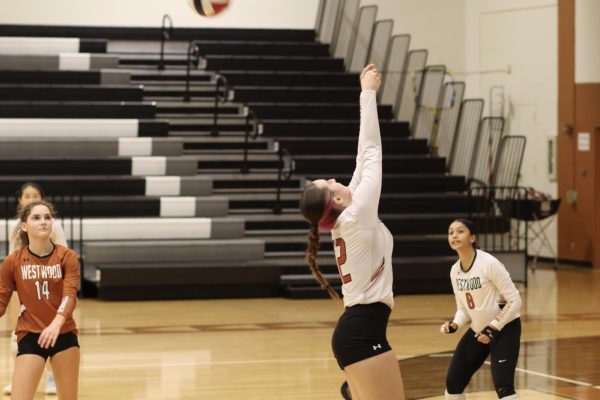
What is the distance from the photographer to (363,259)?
4.48m

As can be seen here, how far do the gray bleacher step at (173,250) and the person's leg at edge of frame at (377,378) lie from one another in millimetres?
9146

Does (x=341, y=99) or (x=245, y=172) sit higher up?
(x=341, y=99)

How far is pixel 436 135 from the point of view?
17797 mm

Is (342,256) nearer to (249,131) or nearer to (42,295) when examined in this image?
(42,295)

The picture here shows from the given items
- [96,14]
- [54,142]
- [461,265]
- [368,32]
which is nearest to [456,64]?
[368,32]

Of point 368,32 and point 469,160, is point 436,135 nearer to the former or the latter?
point 469,160

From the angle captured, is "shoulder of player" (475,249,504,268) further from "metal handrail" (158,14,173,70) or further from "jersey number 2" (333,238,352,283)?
"metal handrail" (158,14,173,70)

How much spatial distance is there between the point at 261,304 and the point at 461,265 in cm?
652

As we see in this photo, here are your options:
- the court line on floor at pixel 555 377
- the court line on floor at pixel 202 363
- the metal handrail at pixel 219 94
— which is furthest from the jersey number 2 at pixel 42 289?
the metal handrail at pixel 219 94

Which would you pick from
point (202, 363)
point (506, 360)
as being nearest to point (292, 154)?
point (202, 363)

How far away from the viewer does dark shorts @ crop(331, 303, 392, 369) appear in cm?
443

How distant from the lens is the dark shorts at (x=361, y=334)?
4.43m

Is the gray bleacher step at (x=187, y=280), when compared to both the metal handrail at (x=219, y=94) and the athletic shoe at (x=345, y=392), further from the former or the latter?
the athletic shoe at (x=345, y=392)

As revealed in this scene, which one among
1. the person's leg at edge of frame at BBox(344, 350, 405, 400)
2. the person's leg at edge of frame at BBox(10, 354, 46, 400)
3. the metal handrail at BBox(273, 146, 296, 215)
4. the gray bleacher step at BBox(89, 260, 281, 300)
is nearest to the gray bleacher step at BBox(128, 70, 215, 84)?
the metal handrail at BBox(273, 146, 296, 215)
